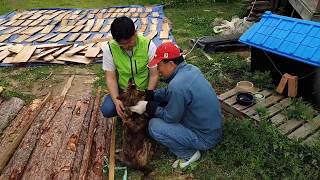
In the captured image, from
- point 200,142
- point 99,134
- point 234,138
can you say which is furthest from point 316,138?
point 99,134

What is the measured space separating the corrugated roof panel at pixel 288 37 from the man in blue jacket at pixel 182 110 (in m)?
1.81

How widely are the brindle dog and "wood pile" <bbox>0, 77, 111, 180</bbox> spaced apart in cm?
41

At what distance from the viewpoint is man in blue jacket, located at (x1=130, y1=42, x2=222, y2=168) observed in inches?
173

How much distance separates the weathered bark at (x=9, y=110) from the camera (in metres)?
6.07

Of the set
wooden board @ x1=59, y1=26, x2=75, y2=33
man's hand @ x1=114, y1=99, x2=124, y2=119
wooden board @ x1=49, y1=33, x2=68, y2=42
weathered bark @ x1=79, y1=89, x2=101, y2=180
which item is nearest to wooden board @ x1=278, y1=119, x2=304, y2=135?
man's hand @ x1=114, y1=99, x2=124, y2=119

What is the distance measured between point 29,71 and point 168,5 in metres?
6.29

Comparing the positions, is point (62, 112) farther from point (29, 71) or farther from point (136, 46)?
point (29, 71)

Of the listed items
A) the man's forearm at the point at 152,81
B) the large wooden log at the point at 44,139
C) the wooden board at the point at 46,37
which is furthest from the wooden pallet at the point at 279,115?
the wooden board at the point at 46,37

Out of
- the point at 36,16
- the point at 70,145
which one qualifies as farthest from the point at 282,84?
the point at 36,16

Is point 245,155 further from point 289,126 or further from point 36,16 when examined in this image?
point 36,16

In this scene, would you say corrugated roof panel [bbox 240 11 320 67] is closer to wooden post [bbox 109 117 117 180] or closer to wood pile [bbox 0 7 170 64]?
wooden post [bbox 109 117 117 180]

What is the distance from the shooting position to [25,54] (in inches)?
338

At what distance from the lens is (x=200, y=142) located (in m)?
4.80

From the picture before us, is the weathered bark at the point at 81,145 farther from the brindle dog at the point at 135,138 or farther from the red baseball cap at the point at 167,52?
the red baseball cap at the point at 167,52
